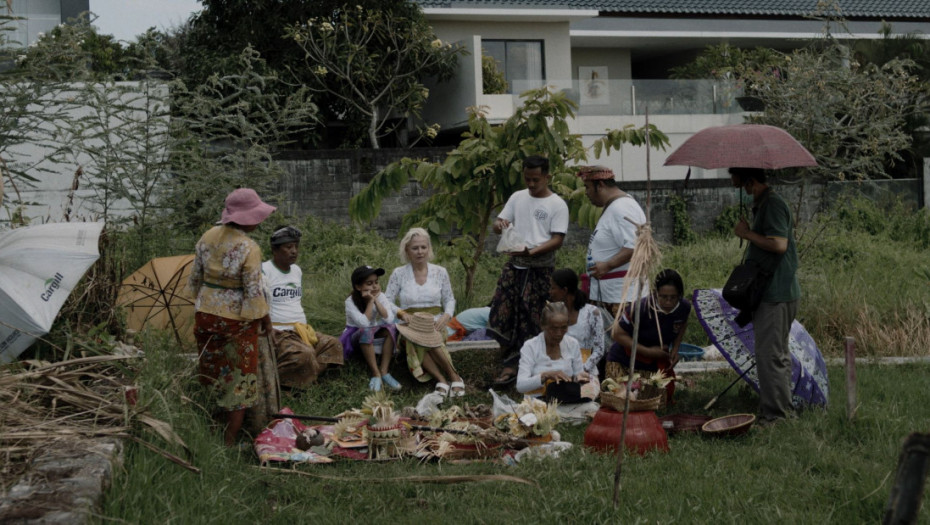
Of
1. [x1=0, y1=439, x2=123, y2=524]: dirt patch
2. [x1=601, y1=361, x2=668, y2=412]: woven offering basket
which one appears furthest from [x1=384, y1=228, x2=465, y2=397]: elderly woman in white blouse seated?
[x1=0, y1=439, x2=123, y2=524]: dirt patch

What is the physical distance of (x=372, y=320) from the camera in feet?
29.7

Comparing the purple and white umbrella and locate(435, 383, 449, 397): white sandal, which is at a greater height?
the purple and white umbrella

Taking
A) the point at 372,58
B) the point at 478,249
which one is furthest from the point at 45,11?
the point at 478,249

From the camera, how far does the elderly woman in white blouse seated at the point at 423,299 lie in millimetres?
8922

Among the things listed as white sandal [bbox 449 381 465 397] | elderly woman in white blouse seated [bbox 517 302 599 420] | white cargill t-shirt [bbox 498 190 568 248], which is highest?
white cargill t-shirt [bbox 498 190 568 248]

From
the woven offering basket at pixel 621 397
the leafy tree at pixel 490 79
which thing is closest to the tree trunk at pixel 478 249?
the woven offering basket at pixel 621 397

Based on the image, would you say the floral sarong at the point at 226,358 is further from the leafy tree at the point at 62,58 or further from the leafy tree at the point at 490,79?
the leafy tree at the point at 490,79

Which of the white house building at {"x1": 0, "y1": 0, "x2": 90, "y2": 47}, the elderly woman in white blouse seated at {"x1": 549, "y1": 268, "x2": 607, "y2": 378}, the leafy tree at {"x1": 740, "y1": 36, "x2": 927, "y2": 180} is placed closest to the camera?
the elderly woman in white blouse seated at {"x1": 549, "y1": 268, "x2": 607, "y2": 378}

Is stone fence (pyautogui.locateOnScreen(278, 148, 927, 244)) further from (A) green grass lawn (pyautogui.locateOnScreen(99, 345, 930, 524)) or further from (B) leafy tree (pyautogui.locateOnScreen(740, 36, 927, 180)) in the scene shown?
(A) green grass lawn (pyautogui.locateOnScreen(99, 345, 930, 524))

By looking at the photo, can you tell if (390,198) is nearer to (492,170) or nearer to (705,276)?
(705,276)

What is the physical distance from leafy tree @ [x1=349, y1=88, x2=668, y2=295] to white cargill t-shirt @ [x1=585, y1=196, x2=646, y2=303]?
1797 mm

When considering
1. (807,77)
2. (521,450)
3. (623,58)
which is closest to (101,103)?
(521,450)

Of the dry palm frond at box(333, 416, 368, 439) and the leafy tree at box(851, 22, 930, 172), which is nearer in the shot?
the dry palm frond at box(333, 416, 368, 439)

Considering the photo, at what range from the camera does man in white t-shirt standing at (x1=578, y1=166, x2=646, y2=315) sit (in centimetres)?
816
